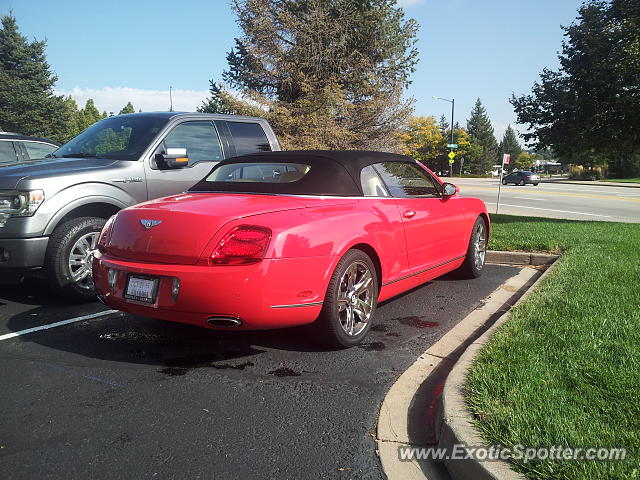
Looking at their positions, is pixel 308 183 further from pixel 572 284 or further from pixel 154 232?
pixel 572 284

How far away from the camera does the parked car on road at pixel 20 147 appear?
7.97 metres

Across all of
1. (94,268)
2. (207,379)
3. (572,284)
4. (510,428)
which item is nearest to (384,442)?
(510,428)

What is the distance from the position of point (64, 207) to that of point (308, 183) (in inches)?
98.5

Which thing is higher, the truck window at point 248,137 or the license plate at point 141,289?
the truck window at point 248,137

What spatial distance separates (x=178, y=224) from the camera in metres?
3.49

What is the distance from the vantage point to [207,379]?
3.34 meters

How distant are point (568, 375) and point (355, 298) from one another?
155 centimetres

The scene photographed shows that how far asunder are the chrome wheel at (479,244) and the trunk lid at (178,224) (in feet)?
10.3

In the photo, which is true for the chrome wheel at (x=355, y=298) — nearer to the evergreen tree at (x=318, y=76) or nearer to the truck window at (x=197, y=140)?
the truck window at (x=197, y=140)

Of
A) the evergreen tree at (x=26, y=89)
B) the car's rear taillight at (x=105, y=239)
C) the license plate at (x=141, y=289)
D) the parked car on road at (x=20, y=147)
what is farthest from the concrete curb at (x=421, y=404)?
the evergreen tree at (x=26, y=89)

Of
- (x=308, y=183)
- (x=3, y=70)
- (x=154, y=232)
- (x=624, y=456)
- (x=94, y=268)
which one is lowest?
(x=624, y=456)

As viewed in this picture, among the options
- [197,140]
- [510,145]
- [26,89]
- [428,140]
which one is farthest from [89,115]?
[197,140]

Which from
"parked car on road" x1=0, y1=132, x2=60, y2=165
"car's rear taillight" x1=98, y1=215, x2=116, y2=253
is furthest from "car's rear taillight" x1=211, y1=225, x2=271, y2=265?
"parked car on road" x1=0, y1=132, x2=60, y2=165

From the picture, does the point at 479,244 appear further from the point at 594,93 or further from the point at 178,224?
the point at 594,93
